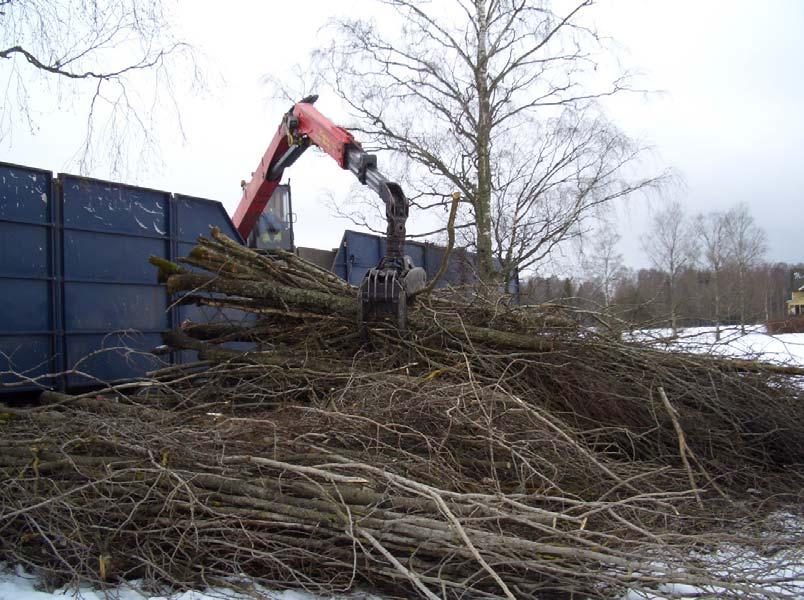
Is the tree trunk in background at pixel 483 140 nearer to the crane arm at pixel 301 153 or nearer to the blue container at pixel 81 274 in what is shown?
the crane arm at pixel 301 153

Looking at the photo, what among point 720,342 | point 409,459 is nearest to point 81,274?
point 409,459

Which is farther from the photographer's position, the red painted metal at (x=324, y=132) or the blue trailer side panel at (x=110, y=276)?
the red painted metal at (x=324, y=132)

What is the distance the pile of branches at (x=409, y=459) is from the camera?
112 inches

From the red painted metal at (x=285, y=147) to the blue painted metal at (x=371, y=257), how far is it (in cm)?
153

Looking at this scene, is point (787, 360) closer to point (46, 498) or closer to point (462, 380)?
point (462, 380)

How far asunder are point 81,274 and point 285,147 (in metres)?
2.95

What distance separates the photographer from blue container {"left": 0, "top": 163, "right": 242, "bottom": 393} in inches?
224

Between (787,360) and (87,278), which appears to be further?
(87,278)

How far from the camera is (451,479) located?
11.0 ft


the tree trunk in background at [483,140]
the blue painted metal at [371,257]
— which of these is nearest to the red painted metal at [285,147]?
the blue painted metal at [371,257]

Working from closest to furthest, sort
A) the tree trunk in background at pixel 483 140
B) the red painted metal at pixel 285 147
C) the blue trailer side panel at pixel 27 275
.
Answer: the blue trailer side panel at pixel 27 275 < the red painted metal at pixel 285 147 < the tree trunk in background at pixel 483 140

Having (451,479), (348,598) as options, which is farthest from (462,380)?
(348,598)

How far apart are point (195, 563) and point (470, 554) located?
1335mm

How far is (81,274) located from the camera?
6.26 meters
